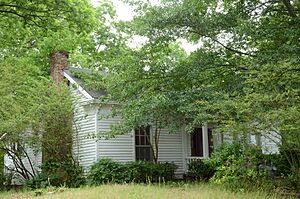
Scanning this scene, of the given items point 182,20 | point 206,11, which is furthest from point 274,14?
point 182,20

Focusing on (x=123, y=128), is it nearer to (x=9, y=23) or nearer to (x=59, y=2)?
(x=59, y=2)

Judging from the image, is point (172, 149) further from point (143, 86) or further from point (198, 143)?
point (143, 86)

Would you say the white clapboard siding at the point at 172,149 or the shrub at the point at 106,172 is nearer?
the shrub at the point at 106,172

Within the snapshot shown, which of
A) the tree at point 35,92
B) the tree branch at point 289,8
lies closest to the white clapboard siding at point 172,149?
the tree at point 35,92

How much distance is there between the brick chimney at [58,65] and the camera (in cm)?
1795

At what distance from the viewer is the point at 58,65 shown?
1812cm

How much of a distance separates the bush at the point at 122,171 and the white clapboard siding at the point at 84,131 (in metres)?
0.90

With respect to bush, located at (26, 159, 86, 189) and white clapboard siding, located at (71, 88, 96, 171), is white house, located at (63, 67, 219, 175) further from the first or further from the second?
bush, located at (26, 159, 86, 189)

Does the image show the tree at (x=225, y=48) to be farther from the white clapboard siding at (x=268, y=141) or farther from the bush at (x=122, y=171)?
the bush at (x=122, y=171)

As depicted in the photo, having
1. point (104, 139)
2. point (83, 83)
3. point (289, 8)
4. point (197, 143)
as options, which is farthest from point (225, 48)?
point (197, 143)

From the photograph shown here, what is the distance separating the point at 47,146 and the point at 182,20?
287 inches

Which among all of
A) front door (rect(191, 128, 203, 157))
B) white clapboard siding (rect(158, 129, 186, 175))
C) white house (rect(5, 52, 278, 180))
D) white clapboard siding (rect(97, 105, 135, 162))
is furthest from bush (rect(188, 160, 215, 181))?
white clapboard siding (rect(97, 105, 135, 162))

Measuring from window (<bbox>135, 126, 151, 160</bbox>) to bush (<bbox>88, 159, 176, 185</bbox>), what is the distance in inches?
61.1

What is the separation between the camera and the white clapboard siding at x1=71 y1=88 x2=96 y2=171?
53.3 feet
